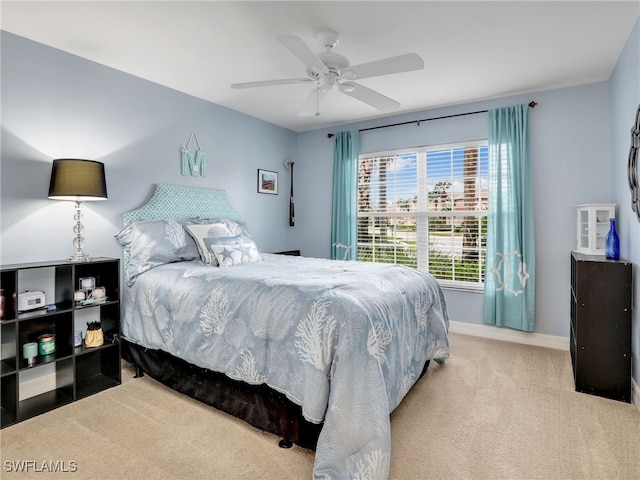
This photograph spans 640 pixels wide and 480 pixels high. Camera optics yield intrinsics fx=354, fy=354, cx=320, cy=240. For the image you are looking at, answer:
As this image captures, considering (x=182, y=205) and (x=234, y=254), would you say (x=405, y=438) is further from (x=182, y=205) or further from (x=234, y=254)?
(x=182, y=205)

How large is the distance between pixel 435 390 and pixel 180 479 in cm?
176

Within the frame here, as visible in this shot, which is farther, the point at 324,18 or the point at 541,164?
the point at 541,164

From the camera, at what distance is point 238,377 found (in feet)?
6.86

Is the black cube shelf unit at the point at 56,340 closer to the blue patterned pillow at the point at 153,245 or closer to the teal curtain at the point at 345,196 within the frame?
the blue patterned pillow at the point at 153,245

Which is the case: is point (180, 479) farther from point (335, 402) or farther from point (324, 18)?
point (324, 18)

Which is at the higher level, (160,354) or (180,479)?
(160,354)

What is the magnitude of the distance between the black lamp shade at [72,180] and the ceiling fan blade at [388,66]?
1904mm

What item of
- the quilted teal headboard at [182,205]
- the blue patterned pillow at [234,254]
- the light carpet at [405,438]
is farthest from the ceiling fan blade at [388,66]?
the light carpet at [405,438]

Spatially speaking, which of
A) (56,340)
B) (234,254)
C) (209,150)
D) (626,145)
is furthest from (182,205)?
(626,145)

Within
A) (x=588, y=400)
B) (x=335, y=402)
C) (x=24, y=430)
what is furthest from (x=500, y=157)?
(x=24, y=430)

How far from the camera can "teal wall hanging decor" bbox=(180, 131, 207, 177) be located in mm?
3592

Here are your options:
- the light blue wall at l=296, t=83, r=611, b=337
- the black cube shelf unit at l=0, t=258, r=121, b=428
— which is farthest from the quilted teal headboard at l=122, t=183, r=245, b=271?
the light blue wall at l=296, t=83, r=611, b=337

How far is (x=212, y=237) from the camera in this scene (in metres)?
3.16

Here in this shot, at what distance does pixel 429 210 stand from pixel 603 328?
2.07 m
